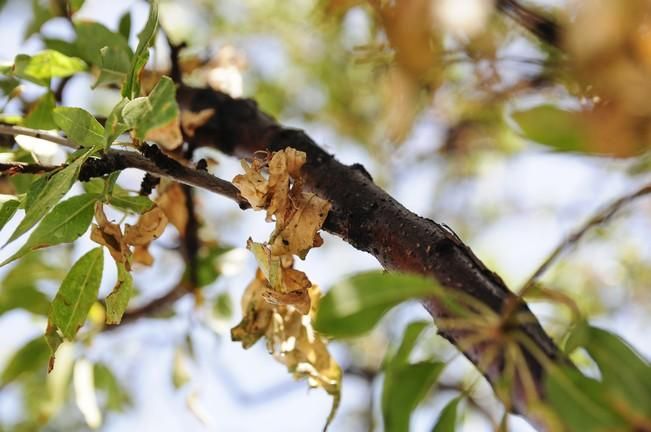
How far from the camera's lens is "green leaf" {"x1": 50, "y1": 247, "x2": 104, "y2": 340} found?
710 mm

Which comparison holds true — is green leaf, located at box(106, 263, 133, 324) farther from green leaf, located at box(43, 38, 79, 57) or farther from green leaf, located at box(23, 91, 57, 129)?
green leaf, located at box(43, 38, 79, 57)

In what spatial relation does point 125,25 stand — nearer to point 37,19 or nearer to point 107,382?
point 37,19

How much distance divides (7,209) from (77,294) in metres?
0.12

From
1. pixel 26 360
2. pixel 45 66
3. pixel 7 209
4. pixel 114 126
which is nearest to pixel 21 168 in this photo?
pixel 7 209

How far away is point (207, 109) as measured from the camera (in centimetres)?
94

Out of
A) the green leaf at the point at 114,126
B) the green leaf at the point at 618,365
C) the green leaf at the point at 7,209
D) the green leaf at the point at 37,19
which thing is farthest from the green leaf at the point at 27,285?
the green leaf at the point at 618,365

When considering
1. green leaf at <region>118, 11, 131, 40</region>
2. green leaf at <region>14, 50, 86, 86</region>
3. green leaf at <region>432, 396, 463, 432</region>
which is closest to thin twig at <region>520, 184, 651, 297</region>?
green leaf at <region>432, 396, 463, 432</region>

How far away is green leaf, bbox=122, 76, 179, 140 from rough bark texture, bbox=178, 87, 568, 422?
0.20 meters

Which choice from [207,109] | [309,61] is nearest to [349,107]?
[309,61]

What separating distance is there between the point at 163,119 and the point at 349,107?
155 cm

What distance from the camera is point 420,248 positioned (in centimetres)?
57

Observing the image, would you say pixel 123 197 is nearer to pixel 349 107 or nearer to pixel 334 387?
pixel 334 387

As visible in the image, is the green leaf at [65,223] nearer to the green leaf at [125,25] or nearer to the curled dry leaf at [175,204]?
the curled dry leaf at [175,204]

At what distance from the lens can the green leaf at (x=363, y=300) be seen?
1.53 ft
